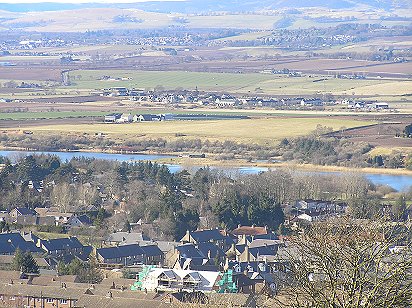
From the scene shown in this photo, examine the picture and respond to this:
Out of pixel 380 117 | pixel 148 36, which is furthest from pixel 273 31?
pixel 380 117

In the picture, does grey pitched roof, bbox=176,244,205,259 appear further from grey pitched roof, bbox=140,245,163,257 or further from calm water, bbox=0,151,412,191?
calm water, bbox=0,151,412,191

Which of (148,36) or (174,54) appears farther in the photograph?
(148,36)

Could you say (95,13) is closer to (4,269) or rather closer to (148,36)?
(148,36)

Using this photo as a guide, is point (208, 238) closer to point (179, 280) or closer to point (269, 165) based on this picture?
point (179, 280)

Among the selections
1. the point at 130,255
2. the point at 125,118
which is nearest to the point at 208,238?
the point at 130,255

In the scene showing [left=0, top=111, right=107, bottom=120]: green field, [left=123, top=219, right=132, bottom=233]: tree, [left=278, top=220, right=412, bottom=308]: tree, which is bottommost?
[left=0, top=111, right=107, bottom=120]: green field

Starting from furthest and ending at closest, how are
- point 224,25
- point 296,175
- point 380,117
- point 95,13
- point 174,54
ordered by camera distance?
point 95,13
point 224,25
point 174,54
point 380,117
point 296,175

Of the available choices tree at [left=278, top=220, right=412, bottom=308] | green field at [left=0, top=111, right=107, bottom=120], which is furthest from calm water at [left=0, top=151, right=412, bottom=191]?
tree at [left=278, top=220, right=412, bottom=308]
